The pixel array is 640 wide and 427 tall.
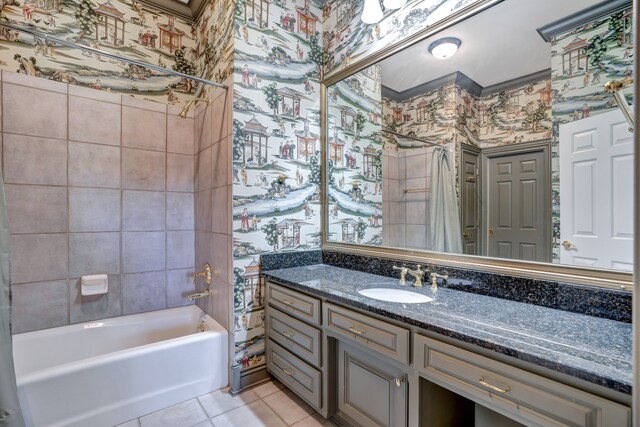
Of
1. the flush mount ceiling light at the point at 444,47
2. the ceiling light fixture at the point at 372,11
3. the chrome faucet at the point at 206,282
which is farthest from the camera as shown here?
the chrome faucet at the point at 206,282

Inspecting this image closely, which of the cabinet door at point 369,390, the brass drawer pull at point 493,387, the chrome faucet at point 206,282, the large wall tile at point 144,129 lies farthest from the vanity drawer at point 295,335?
the large wall tile at point 144,129

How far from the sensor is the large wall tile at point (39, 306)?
192cm

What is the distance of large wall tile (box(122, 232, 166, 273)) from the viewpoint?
90.7 inches

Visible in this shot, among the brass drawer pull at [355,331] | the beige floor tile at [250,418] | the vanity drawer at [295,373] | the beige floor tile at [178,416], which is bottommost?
the beige floor tile at [178,416]

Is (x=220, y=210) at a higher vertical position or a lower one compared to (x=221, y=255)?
higher

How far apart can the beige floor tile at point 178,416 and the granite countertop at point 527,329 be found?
41.1 inches

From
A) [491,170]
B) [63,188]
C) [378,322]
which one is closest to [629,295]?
[491,170]

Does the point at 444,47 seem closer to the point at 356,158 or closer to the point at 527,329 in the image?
the point at 356,158

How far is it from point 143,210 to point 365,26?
223 centimetres

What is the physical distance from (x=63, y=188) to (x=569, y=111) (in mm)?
3003

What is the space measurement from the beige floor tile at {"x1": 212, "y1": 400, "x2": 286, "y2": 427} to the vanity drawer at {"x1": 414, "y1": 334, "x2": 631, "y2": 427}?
103 centimetres

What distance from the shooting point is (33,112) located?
1.95m

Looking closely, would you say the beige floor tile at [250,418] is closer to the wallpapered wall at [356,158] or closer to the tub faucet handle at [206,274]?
the tub faucet handle at [206,274]

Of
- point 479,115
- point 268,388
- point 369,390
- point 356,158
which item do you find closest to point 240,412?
point 268,388
